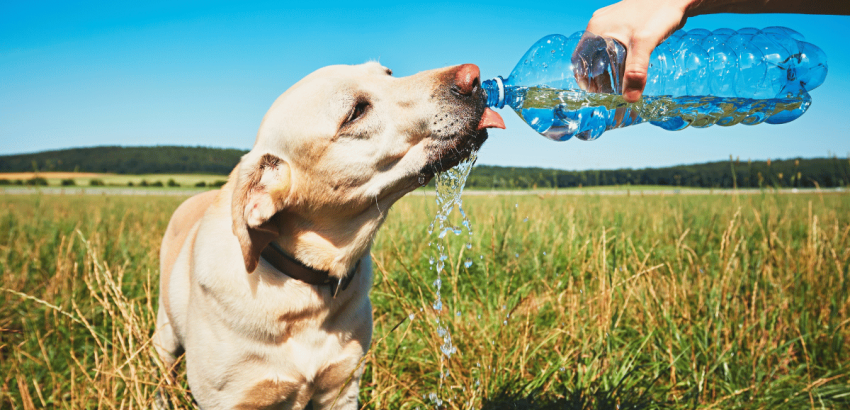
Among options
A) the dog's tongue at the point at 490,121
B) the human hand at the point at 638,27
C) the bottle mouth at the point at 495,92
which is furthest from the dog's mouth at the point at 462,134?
the human hand at the point at 638,27

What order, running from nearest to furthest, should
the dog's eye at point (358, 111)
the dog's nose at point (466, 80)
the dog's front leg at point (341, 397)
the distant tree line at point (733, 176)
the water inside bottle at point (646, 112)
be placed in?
the dog's nose at point (466, 80)
the dog's eye at point (358, 111)
the dog's front leg at point (341, 397)
the water inside bottle at point (646, 112)
the distant tree line at point (733, 176)

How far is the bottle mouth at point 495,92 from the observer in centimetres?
215

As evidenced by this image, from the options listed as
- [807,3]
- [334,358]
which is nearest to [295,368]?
[334,358]

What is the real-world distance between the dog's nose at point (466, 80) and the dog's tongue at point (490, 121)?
0.44 ft

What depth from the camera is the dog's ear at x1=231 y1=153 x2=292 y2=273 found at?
178 cm

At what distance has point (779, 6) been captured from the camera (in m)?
1.77

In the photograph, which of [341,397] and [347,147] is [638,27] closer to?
[347,147]

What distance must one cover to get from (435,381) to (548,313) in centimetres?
99

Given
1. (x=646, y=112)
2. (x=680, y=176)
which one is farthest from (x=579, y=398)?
(x=680, y=176)

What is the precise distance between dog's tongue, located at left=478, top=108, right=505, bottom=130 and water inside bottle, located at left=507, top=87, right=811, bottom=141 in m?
0.27

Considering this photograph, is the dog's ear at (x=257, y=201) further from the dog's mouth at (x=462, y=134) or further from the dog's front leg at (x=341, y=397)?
the dog's front leg at (x=341, y=397)

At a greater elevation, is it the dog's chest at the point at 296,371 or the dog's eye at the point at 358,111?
the dog's eye at the point at 358,111

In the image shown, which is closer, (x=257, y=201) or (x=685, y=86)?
(x=257, y=201)

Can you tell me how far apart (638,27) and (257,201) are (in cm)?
Result: 160
